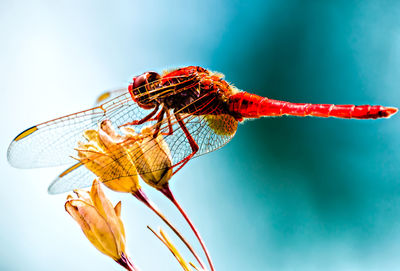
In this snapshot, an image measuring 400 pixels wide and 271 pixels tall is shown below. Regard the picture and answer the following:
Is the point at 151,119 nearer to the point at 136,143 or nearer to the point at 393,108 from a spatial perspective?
the point at 136,143

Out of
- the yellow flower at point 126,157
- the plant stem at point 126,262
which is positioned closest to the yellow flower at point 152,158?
the yellow flower at point 126,157

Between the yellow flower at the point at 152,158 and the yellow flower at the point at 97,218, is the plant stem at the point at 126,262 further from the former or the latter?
the yellow flower at the point at 152,158

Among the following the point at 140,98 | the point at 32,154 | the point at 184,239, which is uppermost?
the point at 140,98

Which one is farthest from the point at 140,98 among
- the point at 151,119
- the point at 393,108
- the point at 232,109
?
the point at 393,108

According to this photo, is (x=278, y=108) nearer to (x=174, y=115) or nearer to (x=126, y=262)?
(x=174, y=115)

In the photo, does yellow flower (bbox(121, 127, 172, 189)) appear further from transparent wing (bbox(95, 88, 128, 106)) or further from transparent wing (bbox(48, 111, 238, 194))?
transparent wing (bbox(95, 88, 128, 106))

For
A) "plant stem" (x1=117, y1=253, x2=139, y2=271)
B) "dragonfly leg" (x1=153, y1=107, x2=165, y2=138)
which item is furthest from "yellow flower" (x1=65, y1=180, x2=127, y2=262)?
"dragonfly leg" (x1=153, y1=107, x2=165, y2=138)

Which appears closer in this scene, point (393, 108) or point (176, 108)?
point (393, 108)
